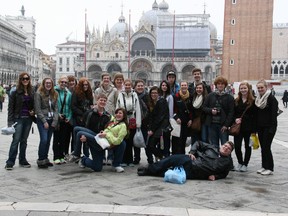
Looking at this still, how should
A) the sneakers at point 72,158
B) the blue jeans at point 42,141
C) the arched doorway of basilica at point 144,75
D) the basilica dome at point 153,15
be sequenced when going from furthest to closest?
the basilica dome at point 153,15 → the arched doorway of basilica at point 144,75 → the sneakers at point 72,158 → the blue jeans at point 42,141

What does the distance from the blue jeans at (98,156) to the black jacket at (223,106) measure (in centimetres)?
151

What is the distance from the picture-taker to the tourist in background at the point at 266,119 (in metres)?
6.46

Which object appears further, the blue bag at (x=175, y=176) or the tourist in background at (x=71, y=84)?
the tourist in background at (x=71, y=84)

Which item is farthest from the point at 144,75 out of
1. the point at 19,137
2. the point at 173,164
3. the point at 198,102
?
the point at 173,164

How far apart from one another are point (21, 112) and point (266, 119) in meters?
3.87

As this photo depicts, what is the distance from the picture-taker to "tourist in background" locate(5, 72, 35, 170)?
6.48 metres

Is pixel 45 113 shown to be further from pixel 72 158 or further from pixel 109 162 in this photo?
pixel 109 162

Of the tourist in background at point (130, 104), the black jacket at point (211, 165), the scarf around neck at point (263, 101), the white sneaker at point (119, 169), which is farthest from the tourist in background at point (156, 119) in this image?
the scarf around neck at point (263, 101)

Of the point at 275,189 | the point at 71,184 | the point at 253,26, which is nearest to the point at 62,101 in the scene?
the point at 71,184

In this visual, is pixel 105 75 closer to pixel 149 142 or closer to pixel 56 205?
pixel 149 142

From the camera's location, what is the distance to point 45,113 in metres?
6.70

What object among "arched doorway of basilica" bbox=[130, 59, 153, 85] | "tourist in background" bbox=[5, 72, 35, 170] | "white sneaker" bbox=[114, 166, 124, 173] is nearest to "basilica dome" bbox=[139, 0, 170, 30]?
"arched doorway of basilica" bbox=[130, 59, 153, 85]

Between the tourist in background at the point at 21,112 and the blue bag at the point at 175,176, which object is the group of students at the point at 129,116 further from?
the blue bag at the point at 175,176

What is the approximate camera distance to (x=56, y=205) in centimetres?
459
